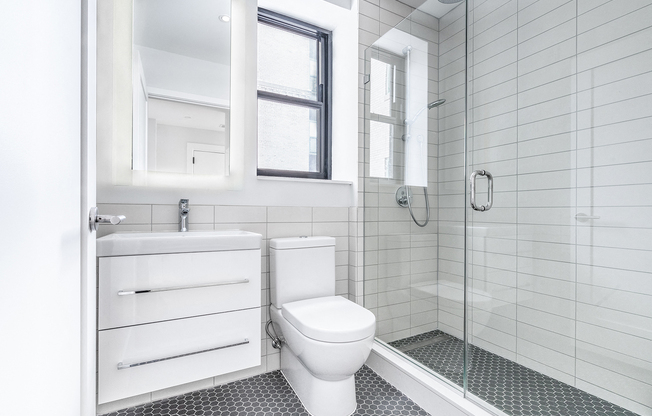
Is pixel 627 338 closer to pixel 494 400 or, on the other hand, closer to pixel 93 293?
pixel 494 400

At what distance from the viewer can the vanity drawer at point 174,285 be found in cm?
119

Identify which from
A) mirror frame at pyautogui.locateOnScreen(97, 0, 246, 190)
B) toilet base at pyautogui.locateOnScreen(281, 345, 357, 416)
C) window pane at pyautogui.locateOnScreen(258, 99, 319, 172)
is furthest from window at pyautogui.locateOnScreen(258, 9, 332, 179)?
toilet base at pyautogui.locateOnScreen(281, 345, 357, 416)

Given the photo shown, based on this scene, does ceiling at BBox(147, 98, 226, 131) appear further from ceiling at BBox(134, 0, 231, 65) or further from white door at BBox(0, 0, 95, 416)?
white door at BBox(0, 0, 95, 416)

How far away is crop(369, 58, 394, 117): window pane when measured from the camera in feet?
6.59

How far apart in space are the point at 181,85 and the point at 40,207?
1.42 m

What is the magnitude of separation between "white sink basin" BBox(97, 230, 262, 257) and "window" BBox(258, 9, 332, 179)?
73 centimetres

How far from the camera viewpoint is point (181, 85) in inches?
68.3

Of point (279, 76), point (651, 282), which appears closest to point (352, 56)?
point (279, 76)

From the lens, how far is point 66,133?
0.64 meters

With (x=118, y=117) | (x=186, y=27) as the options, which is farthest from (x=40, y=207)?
(x=186, y=27)

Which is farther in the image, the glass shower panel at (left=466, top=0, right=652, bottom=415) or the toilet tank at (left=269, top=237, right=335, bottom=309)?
the toilet tank at (left=269, top=237, right=335, bottom=309)

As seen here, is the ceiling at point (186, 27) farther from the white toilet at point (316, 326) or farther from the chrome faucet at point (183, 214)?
the white toilet at point (316, 326)

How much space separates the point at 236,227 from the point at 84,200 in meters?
1.02

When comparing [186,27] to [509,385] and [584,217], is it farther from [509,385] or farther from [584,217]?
[509,385]
